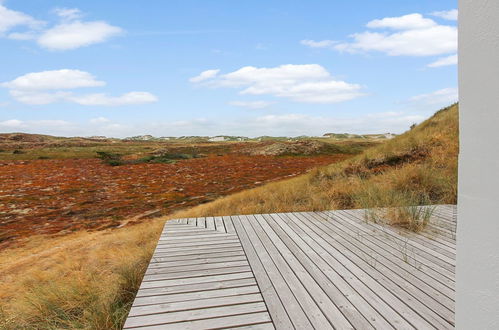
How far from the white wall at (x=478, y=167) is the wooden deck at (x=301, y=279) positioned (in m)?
1.16

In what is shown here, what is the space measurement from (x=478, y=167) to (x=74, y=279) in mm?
4183

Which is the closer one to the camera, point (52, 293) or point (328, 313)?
point (328, 313)

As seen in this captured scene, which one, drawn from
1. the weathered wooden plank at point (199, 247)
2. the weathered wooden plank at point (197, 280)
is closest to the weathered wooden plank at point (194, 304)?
the weathered wooden plank at point (197, 280)

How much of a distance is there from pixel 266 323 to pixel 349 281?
977 millimetres

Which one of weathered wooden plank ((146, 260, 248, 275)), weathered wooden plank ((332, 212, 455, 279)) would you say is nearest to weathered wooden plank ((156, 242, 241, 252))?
weathered wooden plank ((146, 260, 248, 275))

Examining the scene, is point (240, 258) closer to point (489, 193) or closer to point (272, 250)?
point (272, 250)

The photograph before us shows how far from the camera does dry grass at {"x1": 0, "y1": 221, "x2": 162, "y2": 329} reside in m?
2.82

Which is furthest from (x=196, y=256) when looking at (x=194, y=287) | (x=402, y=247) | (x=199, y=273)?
(x=402, y=247)

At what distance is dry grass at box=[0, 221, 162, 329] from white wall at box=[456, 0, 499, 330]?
8.06ft

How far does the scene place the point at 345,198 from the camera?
22.5ft

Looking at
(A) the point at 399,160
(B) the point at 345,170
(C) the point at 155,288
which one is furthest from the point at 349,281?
(A) the point at 399,160

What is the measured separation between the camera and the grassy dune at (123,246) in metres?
2.99

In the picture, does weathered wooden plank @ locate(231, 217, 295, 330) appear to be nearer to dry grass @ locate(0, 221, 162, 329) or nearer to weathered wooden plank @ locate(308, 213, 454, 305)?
weathered wooden plank @ locate(308, 213, 454, 305)

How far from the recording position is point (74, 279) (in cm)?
363
